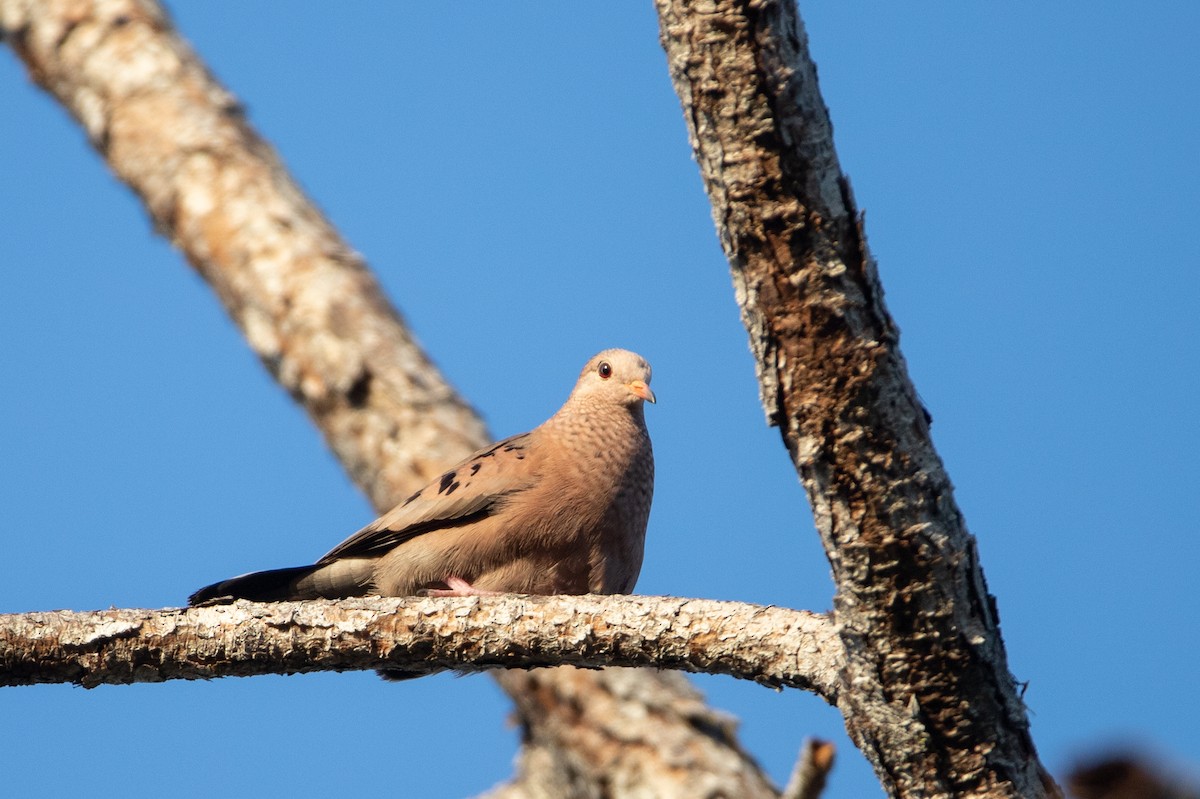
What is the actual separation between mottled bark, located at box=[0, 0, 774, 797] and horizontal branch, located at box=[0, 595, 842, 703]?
2768 mm

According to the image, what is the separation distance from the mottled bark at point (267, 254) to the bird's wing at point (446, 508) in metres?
1.69

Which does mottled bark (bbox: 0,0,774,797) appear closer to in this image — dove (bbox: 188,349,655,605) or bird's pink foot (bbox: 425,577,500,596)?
dove (bbox: 188,349,655,605)

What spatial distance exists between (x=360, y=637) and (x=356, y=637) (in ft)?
0.04

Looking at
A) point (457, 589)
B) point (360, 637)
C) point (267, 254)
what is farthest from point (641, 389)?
point (267, 254)

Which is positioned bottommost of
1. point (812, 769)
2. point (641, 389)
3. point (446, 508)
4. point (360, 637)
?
point (812, 769)

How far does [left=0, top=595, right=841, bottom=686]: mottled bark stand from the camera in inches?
151

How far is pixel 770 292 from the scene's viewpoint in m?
2.80

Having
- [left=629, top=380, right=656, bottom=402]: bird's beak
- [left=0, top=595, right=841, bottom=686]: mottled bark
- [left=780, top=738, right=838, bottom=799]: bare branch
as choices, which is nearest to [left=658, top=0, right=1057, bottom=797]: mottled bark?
[left=780, top=738, right=838, bottom=799]: bare branch

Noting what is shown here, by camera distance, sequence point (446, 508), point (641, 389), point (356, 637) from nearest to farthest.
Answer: point (356, 637)
point (446, 508)
point (641, 389)

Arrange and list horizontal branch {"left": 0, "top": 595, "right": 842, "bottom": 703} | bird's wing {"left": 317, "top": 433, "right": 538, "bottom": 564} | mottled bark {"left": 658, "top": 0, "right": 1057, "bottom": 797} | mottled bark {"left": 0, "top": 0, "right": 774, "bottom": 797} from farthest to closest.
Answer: mottled bark {"left": 0, "top": 0, "right": 774, "bottom": 797} < bird's wing {"left": 317, "top": 433, "right": 538, "bottom": 564} < horizontal branch {"left": 0, "top": 595, "right": 842, "bottom": 703} < mottled bark {"left": 658, "top": 0, "right": 1057, "bottom": 797}

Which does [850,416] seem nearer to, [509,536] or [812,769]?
[812,769]

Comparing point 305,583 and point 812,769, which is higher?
point 305,583

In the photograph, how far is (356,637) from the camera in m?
3.97

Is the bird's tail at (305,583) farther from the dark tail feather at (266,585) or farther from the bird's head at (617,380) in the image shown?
the bird's head at (617,380)
